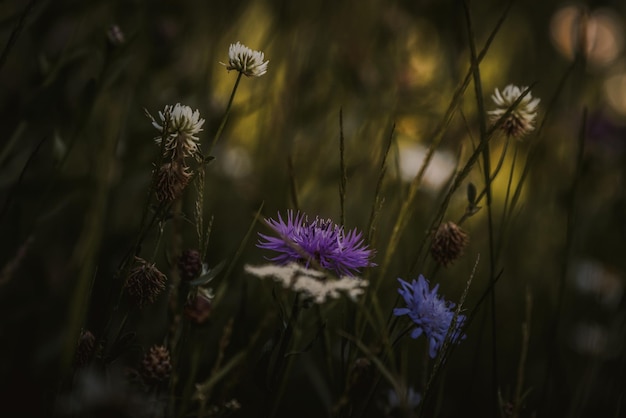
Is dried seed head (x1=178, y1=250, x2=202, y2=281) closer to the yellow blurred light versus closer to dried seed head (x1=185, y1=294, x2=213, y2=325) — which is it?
dried seed head (x1=185, y1=294, x2=213, y2=325)

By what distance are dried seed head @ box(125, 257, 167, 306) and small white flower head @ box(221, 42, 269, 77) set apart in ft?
0.45

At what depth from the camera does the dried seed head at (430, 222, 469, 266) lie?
503 mm

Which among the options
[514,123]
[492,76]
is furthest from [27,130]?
[492,76]

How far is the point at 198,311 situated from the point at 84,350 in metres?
0.09

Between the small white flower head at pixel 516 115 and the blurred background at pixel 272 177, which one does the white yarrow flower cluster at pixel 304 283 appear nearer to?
the blurred background at pixel 272 177

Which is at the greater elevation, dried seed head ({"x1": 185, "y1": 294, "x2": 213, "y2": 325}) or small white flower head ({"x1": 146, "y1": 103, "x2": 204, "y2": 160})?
small white flower head ({"x1": 146, "y1": 103, "x2": 204, "y2": 160})

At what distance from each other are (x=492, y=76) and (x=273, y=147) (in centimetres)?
89

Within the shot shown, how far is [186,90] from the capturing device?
1.06 metres

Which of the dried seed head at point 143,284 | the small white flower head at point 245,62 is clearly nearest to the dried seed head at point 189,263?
the dried seed head at point 143,284

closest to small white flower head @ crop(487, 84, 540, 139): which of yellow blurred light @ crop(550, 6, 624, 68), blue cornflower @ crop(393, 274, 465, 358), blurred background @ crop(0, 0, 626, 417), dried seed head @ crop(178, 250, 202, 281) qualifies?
blurred background @ crop(0, 0, 626, 417)

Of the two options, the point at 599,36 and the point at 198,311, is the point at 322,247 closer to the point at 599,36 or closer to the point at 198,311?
the point at 198,311

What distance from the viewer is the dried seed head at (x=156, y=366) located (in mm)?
400

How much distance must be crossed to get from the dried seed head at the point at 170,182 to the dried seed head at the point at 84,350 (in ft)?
0.31

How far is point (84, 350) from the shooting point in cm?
42
